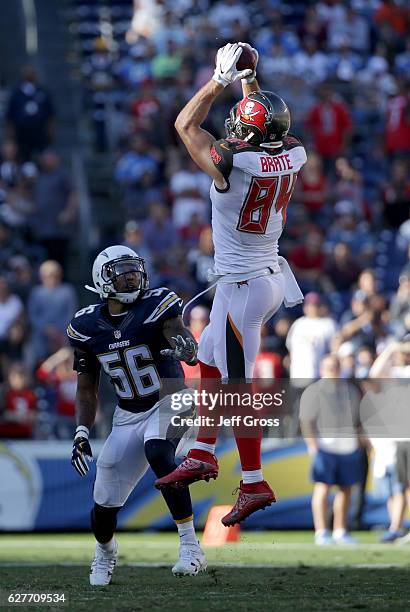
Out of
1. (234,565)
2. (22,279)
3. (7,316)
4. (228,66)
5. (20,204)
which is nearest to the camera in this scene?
(228,66)

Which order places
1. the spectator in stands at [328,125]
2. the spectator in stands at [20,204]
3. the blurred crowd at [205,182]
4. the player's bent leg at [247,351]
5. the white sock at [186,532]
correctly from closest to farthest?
1. the player's bent leg at [247,351]
2. the white sock at [186,532]
3. the blurred crowd at [205,182]
4. the spectator in stands at [20,204]
5. the spectator in stands at [328,125]

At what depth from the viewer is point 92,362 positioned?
942cm

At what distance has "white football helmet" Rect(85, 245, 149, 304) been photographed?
919 centimetres

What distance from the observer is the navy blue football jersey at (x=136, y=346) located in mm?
9211

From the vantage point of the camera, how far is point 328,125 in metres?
18.1

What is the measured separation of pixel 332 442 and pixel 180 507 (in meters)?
4.39

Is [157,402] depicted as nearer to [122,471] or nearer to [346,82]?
[122,471]

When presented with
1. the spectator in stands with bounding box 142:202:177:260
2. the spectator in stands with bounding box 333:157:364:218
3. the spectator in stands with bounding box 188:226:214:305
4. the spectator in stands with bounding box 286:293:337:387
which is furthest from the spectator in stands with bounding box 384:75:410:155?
the spectator in stands with bounding box 286:293:337:387

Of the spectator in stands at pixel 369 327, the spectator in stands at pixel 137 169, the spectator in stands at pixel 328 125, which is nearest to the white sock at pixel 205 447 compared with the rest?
the spectator in stands at pixel 369 327

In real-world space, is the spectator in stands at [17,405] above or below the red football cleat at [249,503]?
below

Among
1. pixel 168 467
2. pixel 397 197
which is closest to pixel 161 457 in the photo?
pixel 168 467

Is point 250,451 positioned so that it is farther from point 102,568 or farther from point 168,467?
point 102,568

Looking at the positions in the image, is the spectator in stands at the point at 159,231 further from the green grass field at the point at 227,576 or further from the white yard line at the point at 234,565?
the white yard line at the point at 234,565

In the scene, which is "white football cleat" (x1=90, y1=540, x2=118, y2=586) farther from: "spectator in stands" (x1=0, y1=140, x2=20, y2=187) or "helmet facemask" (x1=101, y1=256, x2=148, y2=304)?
"spectator in stands" (x1=0, y1=140, x2=20, y2=187)
